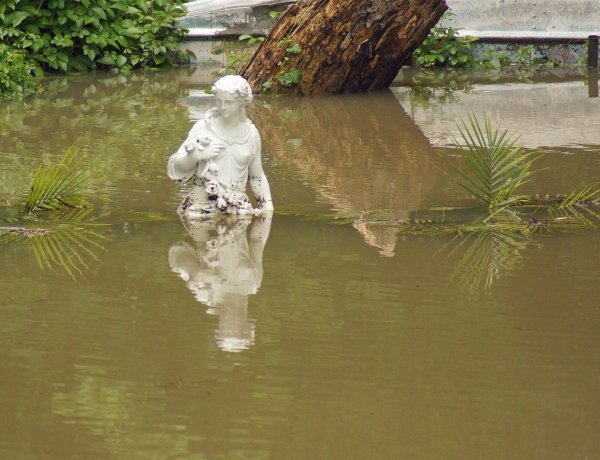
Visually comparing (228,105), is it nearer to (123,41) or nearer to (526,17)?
(123,41)

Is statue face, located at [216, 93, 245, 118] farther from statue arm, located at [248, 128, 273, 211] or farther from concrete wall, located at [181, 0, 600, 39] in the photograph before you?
concrete wall, located at [181, 0, 600, 39]

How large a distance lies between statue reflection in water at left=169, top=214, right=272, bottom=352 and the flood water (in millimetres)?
15

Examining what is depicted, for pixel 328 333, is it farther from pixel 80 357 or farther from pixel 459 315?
pixel 80 357

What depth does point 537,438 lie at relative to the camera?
2926 mm

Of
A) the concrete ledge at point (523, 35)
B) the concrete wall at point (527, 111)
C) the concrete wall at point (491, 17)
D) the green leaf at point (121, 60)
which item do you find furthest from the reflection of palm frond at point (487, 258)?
the concrete wall at point (491, 17)

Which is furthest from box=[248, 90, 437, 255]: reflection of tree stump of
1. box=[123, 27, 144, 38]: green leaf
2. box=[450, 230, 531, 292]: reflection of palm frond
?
Answer: box=[123, 27, 144, 38]: green leaf

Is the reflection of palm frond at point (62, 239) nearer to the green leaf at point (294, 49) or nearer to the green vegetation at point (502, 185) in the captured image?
the green vegetation at point (502, 185)

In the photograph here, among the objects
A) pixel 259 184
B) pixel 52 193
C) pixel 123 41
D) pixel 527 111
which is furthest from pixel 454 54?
pixel 52 193

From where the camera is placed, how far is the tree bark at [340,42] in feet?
33.8

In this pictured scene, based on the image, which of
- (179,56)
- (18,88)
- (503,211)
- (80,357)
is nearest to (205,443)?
(80,357)

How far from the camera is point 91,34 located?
1259cm

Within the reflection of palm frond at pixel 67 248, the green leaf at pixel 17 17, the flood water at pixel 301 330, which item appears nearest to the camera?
the flood water at pixel 301 330

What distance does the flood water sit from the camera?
2.95 meters

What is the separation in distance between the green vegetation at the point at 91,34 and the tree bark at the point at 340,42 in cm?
267
